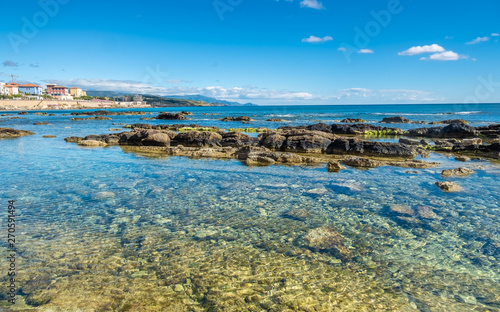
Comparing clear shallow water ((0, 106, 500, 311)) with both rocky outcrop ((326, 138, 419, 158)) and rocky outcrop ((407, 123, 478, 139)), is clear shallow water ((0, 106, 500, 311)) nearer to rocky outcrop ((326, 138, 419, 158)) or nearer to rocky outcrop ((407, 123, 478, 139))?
rocky outcrop ((326, 138, 419, 158))

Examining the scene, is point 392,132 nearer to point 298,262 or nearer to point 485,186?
point 485,186

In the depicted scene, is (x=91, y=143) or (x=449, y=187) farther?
(x=91, y=143)

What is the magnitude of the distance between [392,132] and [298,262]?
4124cm

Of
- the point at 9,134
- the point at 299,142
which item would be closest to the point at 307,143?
the point at 299,142

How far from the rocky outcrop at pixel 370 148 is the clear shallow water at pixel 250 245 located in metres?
7.96

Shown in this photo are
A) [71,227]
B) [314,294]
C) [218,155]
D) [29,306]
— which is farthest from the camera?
[218,155]

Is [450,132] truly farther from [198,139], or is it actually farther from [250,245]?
[250,245]

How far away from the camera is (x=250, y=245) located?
745 centimetres

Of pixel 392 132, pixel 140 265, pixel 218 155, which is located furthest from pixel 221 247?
pixel 392 132

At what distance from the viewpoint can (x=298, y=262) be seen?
664cm

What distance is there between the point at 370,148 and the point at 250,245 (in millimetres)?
17930

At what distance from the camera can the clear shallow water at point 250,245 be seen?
5441mm

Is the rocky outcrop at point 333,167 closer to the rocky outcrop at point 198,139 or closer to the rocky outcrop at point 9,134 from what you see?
the rocky outcrop at point 198,139

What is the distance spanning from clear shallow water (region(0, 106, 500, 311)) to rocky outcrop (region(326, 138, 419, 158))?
26.1 feet
